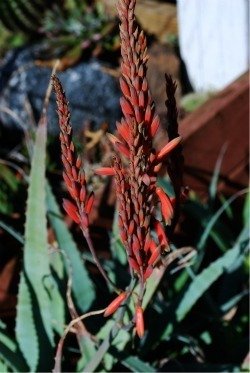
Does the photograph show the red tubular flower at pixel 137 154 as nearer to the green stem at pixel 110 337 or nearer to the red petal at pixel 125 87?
the red petal at pixel 125 87

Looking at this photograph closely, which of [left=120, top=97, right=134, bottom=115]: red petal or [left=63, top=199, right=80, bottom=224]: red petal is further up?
[left=120, top=97, right=134, bottom=115]: red petal

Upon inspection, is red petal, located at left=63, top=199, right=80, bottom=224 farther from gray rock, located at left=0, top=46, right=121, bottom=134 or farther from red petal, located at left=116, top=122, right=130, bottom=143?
gray rock, located at left=0, top=46, right=121, bottom=134

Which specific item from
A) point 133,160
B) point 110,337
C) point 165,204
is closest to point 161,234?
point 165,204

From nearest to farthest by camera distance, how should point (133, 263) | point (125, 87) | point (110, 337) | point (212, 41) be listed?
1. point (125, 87)
2. point (133, 263)
3. point (110, 337)
4. point (212, 41)

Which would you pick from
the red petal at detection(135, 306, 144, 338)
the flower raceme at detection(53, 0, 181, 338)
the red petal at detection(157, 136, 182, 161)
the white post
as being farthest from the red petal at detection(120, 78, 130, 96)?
the white post

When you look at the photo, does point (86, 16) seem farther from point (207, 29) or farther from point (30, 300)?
point (30, 300)

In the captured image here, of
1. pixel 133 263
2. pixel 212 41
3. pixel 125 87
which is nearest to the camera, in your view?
pixel 125 87

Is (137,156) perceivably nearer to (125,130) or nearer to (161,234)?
(125,130)
